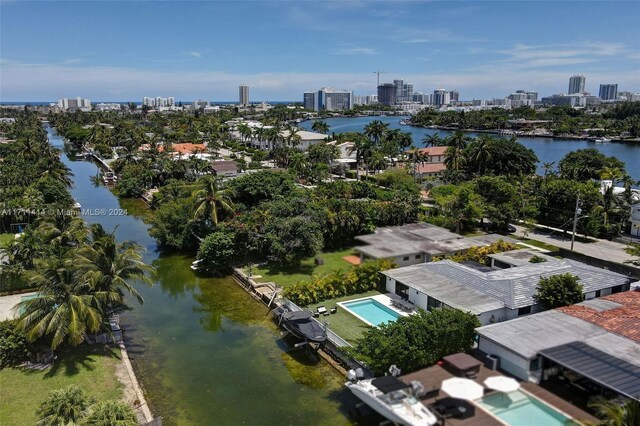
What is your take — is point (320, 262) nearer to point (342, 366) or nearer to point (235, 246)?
point (235, 246)

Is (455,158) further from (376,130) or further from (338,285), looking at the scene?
(338,285)

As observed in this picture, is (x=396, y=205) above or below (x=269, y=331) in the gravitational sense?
above

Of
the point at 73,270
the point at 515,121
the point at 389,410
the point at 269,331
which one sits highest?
the point at 515,121

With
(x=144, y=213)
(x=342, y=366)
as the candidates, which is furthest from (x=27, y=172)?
(x=342, y=366)

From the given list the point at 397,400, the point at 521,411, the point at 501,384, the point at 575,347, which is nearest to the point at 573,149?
the point at 575,347

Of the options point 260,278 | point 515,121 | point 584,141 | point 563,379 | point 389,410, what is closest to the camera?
point 389,410

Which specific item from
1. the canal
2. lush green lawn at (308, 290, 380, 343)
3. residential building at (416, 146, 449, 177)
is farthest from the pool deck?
residential building at (416, 146, 449, 177)
